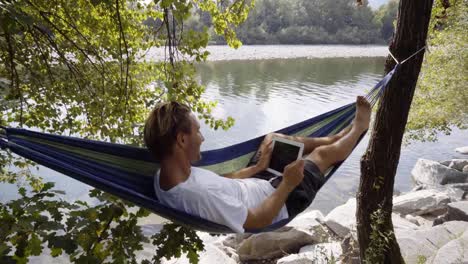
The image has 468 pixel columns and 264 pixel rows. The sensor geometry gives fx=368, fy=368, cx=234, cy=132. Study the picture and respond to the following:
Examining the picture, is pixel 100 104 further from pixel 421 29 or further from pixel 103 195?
pixel 421 29

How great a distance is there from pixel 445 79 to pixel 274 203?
571 cm

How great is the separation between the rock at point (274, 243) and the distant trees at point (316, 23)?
28.7 metres

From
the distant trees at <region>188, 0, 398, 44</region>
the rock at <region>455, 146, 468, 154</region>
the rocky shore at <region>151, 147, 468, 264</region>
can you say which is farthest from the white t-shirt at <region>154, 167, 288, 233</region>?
the distant trees at <region>188, 0, 398, 44</region>

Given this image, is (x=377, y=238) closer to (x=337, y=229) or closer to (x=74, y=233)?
(x=74, y=233)

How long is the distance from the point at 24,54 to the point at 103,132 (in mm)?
611

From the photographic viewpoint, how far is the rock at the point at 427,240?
270 centimetres

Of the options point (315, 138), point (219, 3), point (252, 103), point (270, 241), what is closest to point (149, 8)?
point (219, 3)

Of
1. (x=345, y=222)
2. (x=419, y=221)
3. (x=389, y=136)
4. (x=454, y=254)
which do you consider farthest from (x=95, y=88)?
(x=419, y=221)

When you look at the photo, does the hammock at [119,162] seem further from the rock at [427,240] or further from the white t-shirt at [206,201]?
the rock at [427,240]

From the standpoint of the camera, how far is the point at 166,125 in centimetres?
138

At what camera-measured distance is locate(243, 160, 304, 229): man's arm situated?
1467 millimetres

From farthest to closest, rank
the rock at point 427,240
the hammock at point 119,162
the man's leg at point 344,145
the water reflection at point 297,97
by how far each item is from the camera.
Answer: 1. the water reflection at point 297,97
2. the rock at point 427,240
3. the man's leg at point 344,145
4. the hammock at point 119,162

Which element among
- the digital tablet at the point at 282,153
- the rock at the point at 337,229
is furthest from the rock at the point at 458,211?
the digital tablet at the point at 282,153

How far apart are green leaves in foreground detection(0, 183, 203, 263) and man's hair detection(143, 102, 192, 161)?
0.84ft
